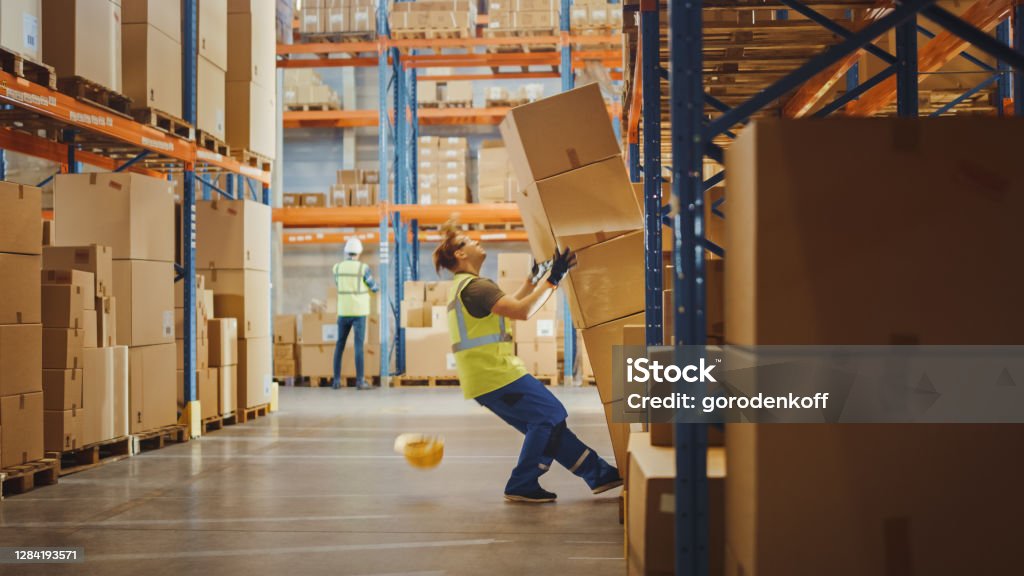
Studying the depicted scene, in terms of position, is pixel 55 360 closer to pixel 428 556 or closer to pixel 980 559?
pixel 428 556

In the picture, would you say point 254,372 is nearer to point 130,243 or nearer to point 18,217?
point 130,243

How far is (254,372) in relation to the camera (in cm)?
947

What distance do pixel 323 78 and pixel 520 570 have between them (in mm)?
15241

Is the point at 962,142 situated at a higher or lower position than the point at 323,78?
lower

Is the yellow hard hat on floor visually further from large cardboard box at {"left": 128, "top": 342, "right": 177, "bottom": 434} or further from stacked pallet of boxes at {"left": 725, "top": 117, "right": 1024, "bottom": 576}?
stacked pallet of boxes at {"left": 725, "top": 117, "right": 1024, "bottom": 576}

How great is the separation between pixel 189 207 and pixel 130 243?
1229 millimetres

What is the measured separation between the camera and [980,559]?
81.2 inches

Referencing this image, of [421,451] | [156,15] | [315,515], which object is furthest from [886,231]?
[156,15]

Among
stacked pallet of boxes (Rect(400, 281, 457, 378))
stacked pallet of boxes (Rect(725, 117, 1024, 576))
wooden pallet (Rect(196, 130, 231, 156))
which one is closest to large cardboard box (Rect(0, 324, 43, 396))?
wooden pallet (Rect(196, 130, 231, 156))

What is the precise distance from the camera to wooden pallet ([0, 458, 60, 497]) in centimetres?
548

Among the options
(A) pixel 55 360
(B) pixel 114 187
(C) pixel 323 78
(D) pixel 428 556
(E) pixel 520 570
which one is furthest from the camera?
(C) pixel 323 78

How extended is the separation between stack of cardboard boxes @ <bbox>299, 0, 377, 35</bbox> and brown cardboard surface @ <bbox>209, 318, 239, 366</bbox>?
6175mm

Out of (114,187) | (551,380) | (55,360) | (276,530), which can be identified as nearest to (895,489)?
(276,530)

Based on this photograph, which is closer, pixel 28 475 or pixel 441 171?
pixel 28 475
